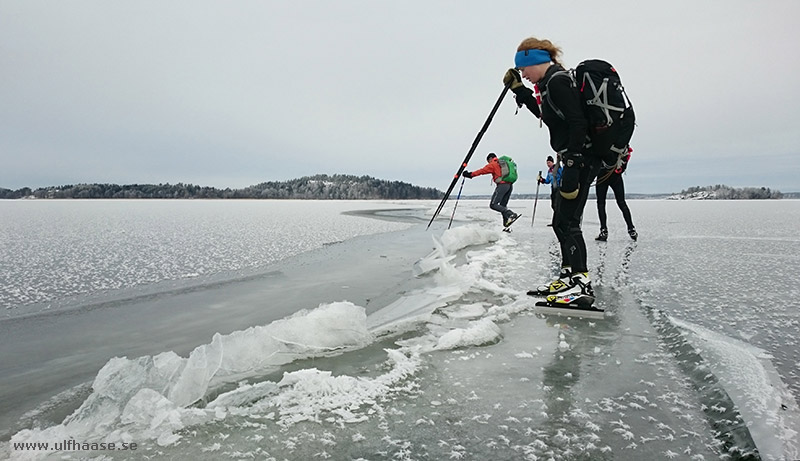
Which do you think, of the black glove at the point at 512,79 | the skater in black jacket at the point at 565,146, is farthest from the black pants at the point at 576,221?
the black glove at the point at 512,79

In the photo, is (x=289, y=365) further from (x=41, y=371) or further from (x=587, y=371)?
(x=587, y=371)

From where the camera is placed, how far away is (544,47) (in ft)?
11.6

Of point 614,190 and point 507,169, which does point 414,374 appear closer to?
point 614,190

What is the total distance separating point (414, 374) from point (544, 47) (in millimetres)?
2907

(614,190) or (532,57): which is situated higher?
(532,57)

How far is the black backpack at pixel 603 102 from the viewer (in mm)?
3309

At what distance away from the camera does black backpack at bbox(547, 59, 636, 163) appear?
331 cm

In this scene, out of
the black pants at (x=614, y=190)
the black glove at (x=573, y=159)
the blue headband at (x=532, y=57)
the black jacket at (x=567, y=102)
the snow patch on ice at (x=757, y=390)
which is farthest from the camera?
the black pants at (x=614, y=190)

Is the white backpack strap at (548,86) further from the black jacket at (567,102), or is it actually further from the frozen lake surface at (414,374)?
the frozen lake surface at (414,374)

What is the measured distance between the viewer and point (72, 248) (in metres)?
7.96

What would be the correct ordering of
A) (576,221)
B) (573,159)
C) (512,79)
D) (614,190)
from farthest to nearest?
(614,190) < (512,79) < (576,221) < (573,159)

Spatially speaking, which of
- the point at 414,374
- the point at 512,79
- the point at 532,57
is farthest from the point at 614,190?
the point at 414,374

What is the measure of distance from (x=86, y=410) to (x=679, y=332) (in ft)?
10.9

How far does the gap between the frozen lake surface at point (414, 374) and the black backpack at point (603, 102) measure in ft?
4.81
